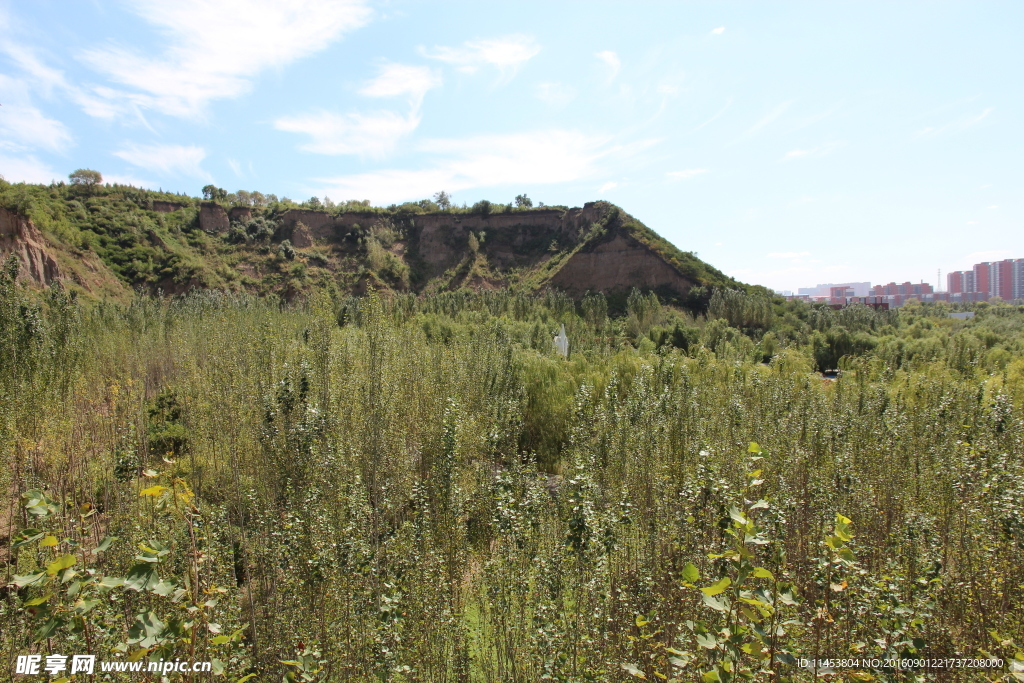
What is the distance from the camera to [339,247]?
5962cm

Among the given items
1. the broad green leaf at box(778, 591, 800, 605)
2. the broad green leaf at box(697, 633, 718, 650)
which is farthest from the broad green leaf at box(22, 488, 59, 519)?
the broad green leaf at box(778, 591, 800, 605)

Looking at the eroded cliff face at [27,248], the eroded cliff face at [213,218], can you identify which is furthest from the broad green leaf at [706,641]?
the eroded cliff face at [213,218]

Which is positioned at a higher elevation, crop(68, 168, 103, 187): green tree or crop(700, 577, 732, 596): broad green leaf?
crop(68, 168, 103, 187): green tree

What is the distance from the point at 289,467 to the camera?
8008 millimetres

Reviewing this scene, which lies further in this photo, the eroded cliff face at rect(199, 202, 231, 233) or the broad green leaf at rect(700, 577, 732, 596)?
the eroded cliff face at rect(199, 202, 231, 233)

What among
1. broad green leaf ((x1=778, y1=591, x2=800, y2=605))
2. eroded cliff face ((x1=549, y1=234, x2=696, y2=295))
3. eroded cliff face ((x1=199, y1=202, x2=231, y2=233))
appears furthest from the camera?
eroded cliff face ((x1=199, y1=202, x2=231, y2=233))

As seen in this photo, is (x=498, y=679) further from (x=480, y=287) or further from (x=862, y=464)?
(x=480, y=287)

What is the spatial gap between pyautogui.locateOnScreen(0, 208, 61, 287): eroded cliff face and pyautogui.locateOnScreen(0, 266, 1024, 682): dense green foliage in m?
19.5

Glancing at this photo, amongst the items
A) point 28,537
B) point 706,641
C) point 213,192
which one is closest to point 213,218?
point 213,192

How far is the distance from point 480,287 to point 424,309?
1921 centimetres

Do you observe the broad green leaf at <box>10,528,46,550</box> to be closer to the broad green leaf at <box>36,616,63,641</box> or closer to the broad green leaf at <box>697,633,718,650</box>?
the broad green leaf at <box>36,616,63,641</box>

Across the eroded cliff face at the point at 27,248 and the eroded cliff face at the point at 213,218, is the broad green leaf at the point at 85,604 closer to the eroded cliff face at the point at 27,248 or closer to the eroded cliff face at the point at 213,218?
the eroded cliff face at the point at 27,248

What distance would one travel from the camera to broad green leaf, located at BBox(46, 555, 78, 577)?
70.1 inches

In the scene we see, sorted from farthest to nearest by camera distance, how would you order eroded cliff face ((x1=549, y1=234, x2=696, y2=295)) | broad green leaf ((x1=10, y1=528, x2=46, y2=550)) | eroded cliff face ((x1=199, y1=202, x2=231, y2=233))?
eroded cliff face ((x1=199, y1=202, x2=231, y2=233)), eroded cliff face ((x1=549, y1=234, x2=696, y2=295)), broad green leaf ((x1=10, y1=528, x2=46, y2=550))
